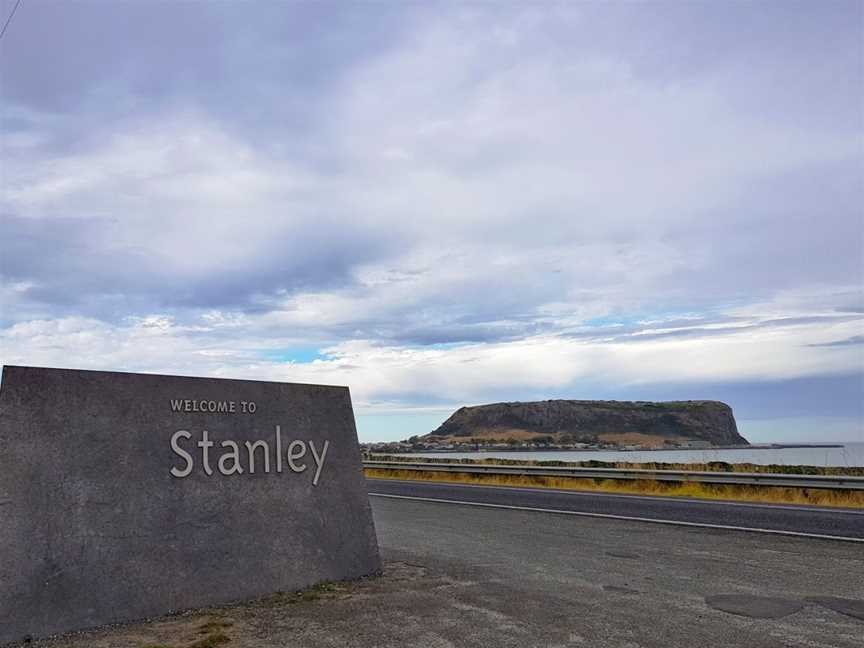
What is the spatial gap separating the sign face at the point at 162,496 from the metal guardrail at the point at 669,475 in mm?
13277

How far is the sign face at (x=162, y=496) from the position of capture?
17.7ft

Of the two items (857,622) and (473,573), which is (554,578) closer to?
(473,573)

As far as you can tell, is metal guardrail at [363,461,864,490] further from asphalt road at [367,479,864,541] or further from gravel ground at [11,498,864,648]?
gravel ground at [11,498,864,648]

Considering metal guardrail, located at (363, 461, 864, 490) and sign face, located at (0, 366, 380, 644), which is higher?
sign face, located at (0, 366, 380, 644)

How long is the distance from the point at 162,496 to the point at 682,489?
16.2 meters

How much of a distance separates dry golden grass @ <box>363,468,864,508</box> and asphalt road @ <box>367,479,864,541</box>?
1511 mm

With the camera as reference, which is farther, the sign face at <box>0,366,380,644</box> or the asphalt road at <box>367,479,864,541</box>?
the asphalt road at <box>367,479,864,541</box>

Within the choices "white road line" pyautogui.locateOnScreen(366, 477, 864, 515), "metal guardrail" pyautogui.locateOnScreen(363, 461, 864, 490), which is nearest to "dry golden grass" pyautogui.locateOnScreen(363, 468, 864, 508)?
"metal guardrail" pyautogui.locateOnScreen(363, 461, 864, 490)

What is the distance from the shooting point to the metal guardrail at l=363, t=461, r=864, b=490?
621 inches

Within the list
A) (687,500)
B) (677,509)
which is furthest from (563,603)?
(687,500)

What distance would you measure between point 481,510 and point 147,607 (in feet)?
32.8

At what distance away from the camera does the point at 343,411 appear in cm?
812

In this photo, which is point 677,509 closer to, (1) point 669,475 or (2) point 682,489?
(2) point 682,489

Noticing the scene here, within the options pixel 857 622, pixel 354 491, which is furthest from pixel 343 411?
pixel 857 622
